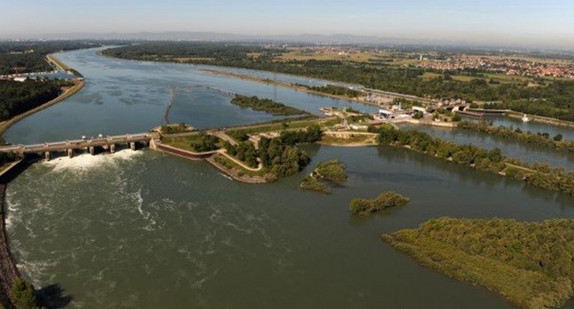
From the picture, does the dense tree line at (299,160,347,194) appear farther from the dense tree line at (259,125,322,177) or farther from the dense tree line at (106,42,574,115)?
the dense tree line at (106,42,574,115)

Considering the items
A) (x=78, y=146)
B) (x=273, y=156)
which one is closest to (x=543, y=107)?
Answer: (x=273, y=156)

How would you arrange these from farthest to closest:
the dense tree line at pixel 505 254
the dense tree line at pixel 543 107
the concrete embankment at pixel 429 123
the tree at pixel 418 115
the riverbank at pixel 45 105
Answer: the dense tree line at pixel 543 107 → the tree at pixel 418 115 → the concrete embankment at pixel 429 123 → the riverbank at pixel 45 105 → the dense tree line at pixel 505 254

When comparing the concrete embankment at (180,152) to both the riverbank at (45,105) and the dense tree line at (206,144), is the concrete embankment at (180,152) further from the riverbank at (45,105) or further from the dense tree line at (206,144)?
the riverbank at (45,105)

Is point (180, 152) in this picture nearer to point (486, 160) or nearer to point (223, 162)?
point (223, 162)

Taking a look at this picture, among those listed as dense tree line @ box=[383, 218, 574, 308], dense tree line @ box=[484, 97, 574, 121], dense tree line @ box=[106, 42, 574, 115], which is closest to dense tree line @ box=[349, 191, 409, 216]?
dense tree line @ box=[383, 218, 574, 308]

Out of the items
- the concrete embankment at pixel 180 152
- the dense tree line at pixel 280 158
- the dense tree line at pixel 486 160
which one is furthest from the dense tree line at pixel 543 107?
the concrete embankment at pixel 180 152

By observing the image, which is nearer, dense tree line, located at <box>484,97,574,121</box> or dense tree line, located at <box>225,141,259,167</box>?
dense tree line, located at <box>225,141,259,167</box>
